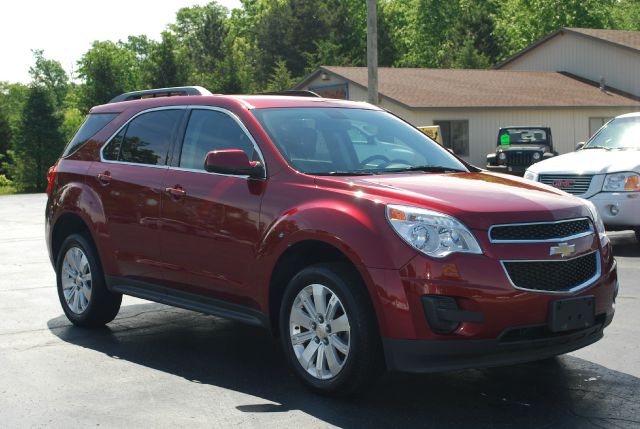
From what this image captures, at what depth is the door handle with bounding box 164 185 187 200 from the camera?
6547mm

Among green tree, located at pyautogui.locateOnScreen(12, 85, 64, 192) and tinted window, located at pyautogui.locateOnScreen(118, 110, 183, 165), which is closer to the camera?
tinted window, located at pyautogui.locateOnScreen(118, 110, 183, 165)

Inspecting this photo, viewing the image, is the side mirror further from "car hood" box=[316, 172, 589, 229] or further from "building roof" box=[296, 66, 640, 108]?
"building roof" box=[296, 66, 640, 108]

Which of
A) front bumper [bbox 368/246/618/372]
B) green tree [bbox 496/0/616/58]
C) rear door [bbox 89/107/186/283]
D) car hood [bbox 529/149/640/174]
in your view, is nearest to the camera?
front bumper [bbox 368/246/618/372]

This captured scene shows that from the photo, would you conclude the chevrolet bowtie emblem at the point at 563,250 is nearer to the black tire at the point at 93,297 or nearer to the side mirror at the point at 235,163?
the side mirror at the point at 235,163

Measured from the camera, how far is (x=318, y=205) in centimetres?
554

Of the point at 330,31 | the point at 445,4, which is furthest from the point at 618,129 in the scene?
the point at 445,4

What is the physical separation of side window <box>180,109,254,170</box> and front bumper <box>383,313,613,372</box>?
1942 mm

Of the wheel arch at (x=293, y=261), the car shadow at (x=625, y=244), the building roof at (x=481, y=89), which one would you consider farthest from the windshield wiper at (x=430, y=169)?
the building roof at (x=481, y=89)

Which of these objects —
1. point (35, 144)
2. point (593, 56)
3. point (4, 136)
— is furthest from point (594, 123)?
point (4, 136)

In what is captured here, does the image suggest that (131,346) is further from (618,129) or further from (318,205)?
(618,129)

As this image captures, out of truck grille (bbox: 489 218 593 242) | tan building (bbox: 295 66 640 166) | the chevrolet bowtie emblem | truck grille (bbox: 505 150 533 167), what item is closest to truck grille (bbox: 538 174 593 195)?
truck grille (bbox: 489 218 593 242)

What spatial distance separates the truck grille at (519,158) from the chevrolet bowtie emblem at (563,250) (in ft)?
79.2

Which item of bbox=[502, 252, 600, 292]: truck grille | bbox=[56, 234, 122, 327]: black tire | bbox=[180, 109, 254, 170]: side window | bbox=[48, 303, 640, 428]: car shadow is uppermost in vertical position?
bbox=[180, 109, 254, 170]: side window

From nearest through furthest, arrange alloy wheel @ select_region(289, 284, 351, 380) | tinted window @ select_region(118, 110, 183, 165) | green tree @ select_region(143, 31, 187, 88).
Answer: alloy wheel @ select_region(289, 284, 351, 380) < tinted window @ select_region(118, 110, 183, 165) < green tree @ select_region(143, 31, 187, 88)
